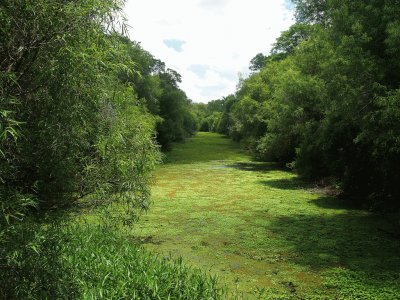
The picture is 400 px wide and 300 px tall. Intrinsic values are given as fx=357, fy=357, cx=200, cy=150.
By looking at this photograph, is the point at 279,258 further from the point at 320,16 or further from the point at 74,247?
the point at 320,16

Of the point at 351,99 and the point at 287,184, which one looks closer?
the point at 351,99

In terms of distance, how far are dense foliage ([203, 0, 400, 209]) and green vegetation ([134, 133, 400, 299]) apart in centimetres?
163

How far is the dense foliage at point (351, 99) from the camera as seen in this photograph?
361 inches

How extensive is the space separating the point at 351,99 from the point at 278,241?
432 cm

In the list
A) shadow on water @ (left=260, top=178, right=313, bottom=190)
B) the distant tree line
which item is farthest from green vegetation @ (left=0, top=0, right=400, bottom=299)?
shadow on water @ (left=260, top=178, right=313, bottom=190)

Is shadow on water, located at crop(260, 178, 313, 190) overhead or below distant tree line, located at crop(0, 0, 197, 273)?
below

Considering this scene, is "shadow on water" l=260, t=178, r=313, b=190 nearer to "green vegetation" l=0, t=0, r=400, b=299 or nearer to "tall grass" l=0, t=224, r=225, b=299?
"green vegetation" l=0, t=0, r=400, b=299

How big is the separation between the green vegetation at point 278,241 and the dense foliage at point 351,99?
1633mm

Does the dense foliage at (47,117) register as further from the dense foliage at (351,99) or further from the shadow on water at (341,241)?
the dense foliage at (351,99)

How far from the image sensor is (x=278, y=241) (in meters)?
9.73

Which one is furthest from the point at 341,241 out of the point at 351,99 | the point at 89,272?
the point at 89,272

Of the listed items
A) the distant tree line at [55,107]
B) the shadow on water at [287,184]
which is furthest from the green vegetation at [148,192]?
the shadow on water at [287,184]

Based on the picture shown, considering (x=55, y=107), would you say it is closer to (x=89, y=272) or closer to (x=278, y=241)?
(x=89, y=272)

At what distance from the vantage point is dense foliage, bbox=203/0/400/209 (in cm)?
917
